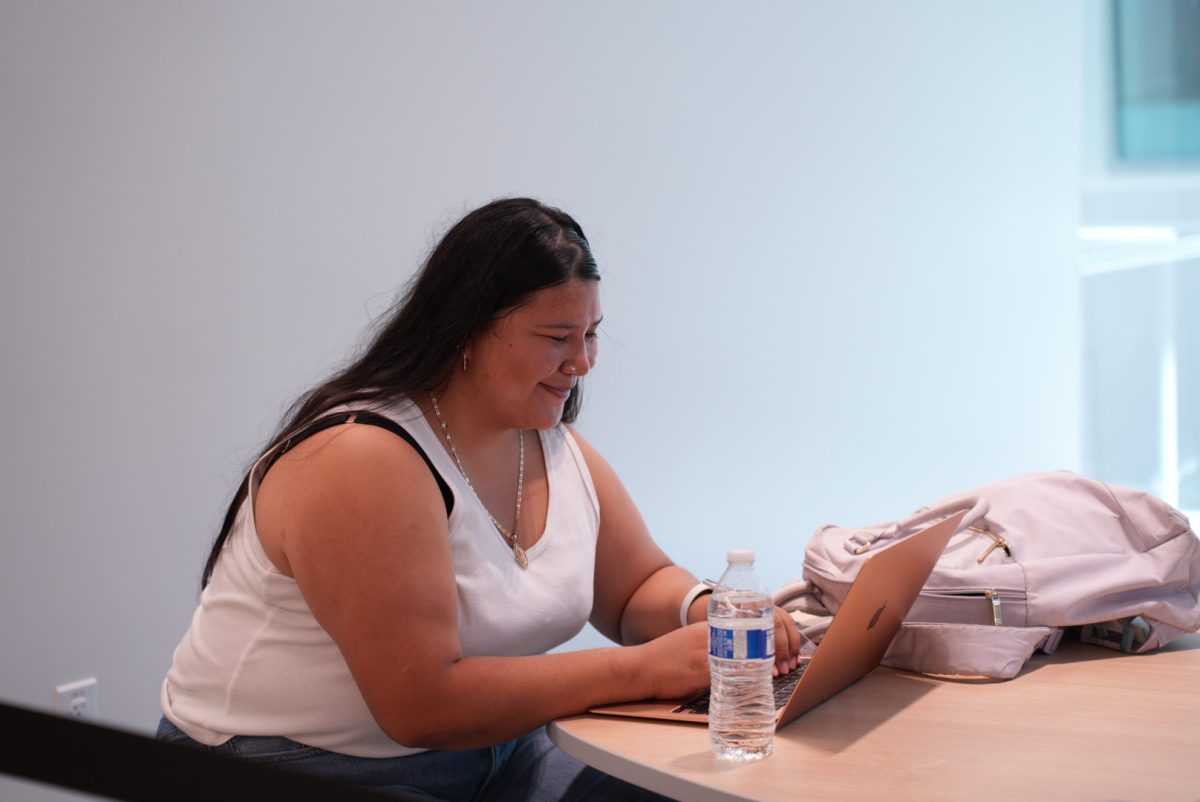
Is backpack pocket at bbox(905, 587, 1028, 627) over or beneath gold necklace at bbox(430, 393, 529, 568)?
beneath

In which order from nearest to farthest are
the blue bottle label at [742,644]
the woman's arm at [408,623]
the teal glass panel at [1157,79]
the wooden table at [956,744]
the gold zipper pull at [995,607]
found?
the wooden table at [956,744]
the blue bottle label at [742,644]
the woman's arm at [408,623]
the gold zipper pull at [995,607]
the teal glass panel at [1157,79]

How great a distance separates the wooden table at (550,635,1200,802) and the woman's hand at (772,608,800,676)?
95 millimetres

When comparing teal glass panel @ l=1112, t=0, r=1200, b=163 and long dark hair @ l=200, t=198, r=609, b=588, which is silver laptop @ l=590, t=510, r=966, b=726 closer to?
long dark hair @ l=200, t=198, r=609, b=588

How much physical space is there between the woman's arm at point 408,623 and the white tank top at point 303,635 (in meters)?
0.08

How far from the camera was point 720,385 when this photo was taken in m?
3.62

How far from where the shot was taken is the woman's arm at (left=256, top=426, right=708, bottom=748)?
49.8 inches

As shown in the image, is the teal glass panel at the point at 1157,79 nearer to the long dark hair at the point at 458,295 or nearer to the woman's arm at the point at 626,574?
the woman's arm at the point at 626,574

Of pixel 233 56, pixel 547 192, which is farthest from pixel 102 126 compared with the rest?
pixel 547 192

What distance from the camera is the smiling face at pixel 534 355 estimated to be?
1516 mm

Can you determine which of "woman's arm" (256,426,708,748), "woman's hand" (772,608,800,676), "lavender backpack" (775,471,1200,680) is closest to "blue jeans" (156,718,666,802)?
"woman's arm" (256,426,708,748)

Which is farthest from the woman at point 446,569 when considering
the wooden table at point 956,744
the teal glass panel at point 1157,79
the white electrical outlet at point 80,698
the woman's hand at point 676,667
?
the teal glass panel at point 1157,79

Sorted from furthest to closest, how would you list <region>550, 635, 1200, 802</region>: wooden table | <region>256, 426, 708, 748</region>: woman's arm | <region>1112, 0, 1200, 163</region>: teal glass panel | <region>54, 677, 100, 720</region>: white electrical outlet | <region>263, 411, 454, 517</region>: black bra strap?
<region>1112, 0, 1200, 163</region>: teal glass panel < <region>54, 677, 100, 720</region>: white electrical outlet < <region>263, 411, 454, 517</region>: black bra strap < <region>256, 426, 708, 748</region>: woman's arm < <region>550, 635, 1200, 802</region>: wooden table

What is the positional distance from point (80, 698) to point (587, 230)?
1.76m

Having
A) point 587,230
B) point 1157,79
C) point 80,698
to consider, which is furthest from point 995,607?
point 1157,79
